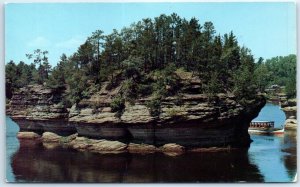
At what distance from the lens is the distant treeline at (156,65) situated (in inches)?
216

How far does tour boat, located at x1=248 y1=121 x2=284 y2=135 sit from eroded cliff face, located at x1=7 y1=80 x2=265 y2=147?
116 mm

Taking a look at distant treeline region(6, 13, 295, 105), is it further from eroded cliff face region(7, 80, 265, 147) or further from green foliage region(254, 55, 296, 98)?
eroded cliff face region(7, 80, 265, 147)

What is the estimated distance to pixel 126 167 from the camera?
17.5ft

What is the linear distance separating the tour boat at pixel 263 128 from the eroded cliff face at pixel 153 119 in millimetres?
116

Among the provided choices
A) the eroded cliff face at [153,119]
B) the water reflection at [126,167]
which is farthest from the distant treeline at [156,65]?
the water reflection at [126,167]

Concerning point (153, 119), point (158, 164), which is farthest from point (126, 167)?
point (153, 119)

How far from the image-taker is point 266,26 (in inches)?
202

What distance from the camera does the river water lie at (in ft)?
16.5

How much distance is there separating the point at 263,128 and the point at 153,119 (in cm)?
140

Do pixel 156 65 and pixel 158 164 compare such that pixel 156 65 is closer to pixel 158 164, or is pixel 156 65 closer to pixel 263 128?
pixel 158 164

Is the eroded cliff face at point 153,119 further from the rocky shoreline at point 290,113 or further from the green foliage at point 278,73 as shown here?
the rocky shoreline at point 290,113

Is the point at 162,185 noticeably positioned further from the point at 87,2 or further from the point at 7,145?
the point at 87,2

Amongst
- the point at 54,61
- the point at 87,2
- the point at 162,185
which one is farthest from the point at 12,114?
the point at 162,185

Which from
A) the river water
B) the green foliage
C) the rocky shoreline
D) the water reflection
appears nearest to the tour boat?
the river water
